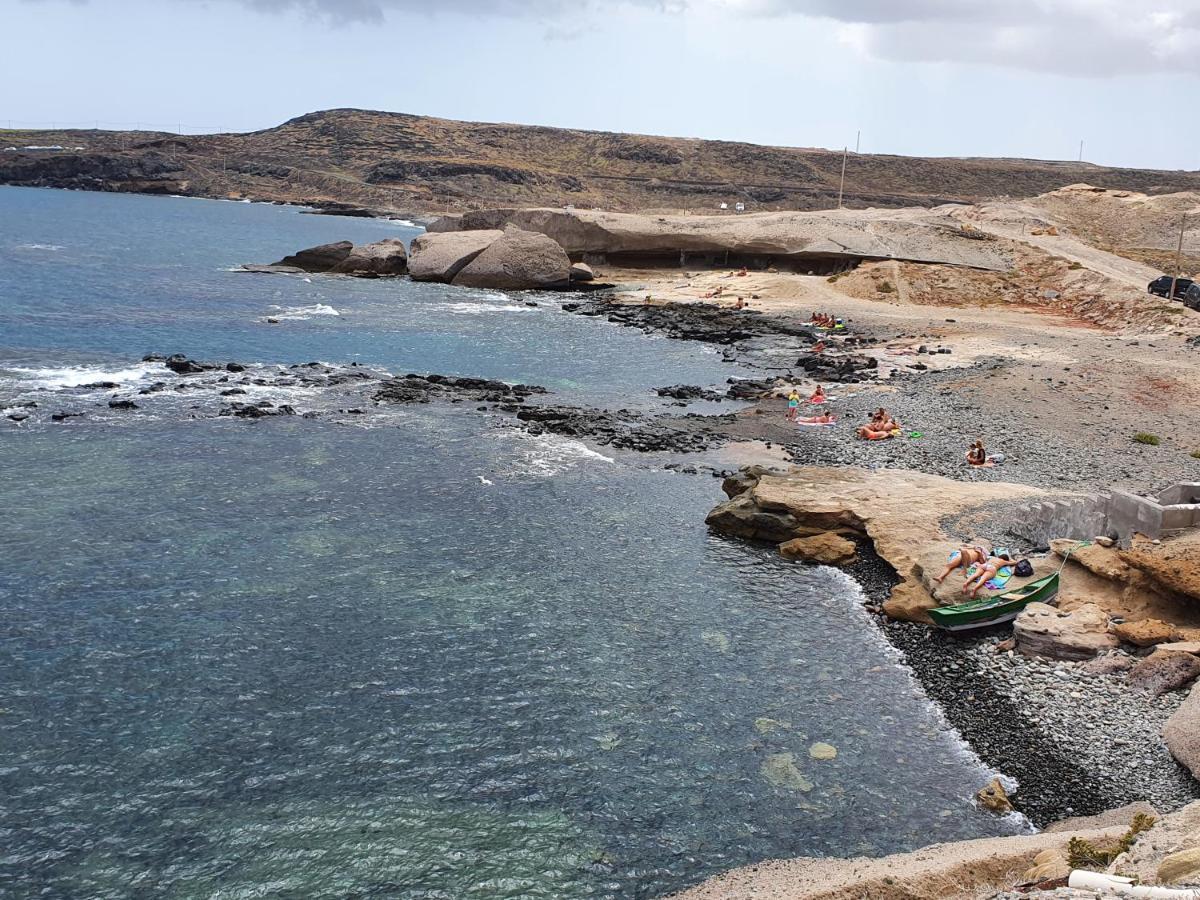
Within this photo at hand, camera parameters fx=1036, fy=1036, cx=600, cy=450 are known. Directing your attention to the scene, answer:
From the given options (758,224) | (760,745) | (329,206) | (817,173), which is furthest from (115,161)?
(760,745)

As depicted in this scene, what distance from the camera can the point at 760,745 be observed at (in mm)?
16297

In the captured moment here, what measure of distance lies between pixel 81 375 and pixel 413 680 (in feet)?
90.1

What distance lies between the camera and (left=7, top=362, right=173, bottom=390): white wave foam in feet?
122

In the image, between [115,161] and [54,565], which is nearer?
[54,565]

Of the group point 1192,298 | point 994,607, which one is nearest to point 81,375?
point 994,607

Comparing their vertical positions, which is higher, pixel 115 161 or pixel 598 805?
pixel 115 161

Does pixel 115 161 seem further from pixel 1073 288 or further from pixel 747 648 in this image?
pixel 747 648

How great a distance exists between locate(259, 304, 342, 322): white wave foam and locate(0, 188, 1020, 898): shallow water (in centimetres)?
2254

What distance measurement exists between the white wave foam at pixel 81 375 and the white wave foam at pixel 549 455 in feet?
51.6

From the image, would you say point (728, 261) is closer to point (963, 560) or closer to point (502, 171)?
point (963, 560)

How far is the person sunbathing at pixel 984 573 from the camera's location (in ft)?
67.5

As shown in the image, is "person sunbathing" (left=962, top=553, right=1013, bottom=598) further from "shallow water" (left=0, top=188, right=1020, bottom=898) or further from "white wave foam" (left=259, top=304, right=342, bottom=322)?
"white wave foam" (left=259, top=304, right=342, bottom=322)

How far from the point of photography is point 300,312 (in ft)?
187

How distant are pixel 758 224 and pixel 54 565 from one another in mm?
61922
